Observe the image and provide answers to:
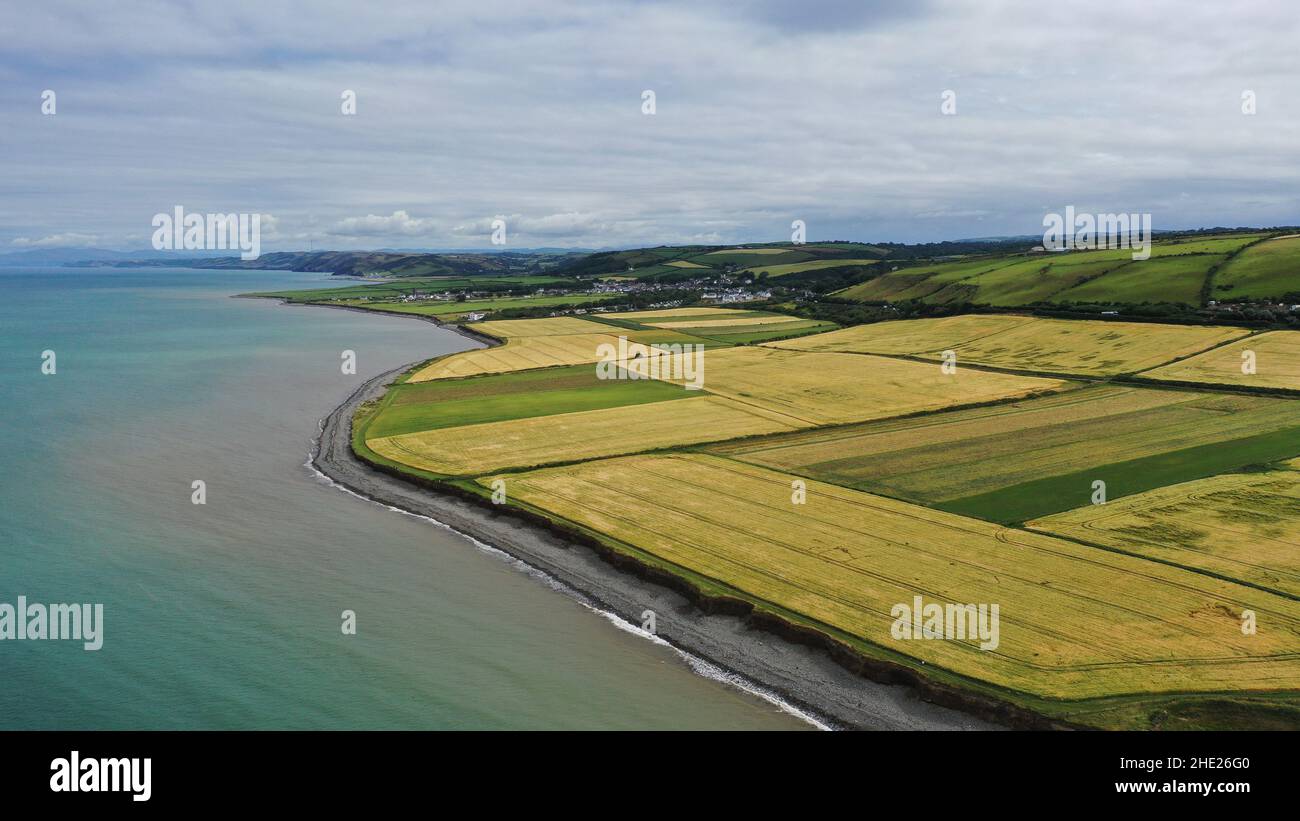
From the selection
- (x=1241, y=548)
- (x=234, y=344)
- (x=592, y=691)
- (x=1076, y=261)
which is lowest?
(x=592, y=691)

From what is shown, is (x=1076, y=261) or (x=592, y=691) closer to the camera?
(x=592, y=691)

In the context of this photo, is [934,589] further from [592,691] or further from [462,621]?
[462,621]

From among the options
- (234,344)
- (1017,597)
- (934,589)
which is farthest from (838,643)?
(234,344)

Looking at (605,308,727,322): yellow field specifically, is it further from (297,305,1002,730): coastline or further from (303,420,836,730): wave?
(303,420,836,730): wave

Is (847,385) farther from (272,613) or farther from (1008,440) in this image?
(272,613)

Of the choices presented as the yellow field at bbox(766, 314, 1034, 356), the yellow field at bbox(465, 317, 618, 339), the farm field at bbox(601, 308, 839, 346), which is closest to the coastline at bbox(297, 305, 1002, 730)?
the yellow field at bbox(766, 314, 1034, 356)

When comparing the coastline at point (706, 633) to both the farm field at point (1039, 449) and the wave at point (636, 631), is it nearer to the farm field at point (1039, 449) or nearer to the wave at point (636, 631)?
the wave at point (636, 631)
